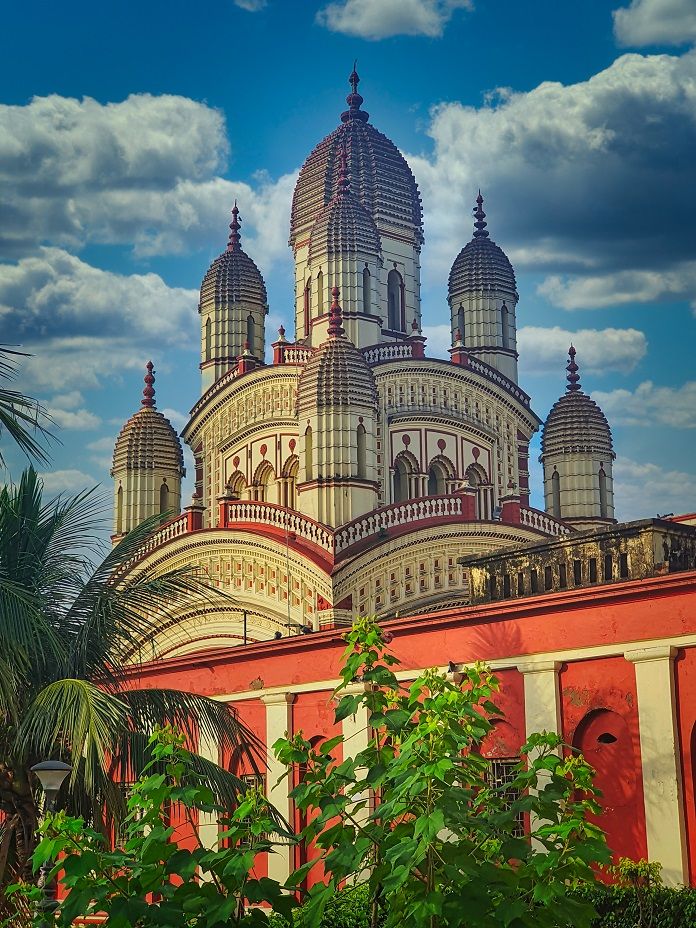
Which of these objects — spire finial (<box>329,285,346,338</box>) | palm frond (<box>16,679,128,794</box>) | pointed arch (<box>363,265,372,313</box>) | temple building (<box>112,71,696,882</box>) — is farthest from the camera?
pointed arch (<box>363,265,372,313</box>)

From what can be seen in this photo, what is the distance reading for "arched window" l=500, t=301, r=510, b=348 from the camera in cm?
3641

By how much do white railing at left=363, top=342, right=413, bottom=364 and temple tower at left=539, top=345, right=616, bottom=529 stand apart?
437 cm

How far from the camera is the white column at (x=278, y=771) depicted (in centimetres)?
1845

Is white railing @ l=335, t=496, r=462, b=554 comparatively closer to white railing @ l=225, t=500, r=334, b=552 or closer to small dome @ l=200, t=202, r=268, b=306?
white railing @ l=225, t=500, r=334, b=552

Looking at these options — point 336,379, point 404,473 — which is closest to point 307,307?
point 404,473

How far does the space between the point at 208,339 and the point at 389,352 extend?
20.5 ft

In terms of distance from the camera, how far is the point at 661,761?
14.4 m

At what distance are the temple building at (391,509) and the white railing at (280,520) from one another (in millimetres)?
52

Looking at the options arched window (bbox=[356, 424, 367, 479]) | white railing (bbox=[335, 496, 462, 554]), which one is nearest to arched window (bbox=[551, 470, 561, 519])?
white railing (bbox=[335, 496, 462, 554])

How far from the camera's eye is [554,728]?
50.6ft

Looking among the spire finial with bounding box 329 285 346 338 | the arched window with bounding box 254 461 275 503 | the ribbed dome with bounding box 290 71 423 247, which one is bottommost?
the arched window with bounding box 254 461 275 503

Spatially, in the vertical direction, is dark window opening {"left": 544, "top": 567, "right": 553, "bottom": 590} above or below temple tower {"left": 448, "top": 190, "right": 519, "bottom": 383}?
below

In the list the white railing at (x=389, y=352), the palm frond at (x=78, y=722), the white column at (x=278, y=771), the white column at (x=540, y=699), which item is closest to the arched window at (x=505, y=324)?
the white railing at (x=389, y=352)

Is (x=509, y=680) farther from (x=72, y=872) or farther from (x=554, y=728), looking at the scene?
(x=72, y=872)
